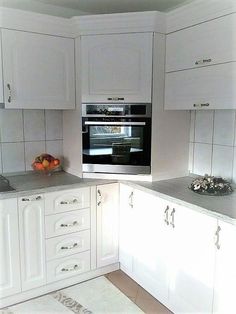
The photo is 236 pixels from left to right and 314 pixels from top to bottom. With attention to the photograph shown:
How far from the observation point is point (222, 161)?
214 cm

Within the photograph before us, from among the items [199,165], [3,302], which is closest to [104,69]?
[199,165]

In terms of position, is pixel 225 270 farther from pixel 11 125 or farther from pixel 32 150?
pixel 11 125

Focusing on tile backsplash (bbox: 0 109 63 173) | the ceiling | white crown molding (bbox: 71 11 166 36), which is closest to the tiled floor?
tile backsplash (bbox: 0 109 63 173)

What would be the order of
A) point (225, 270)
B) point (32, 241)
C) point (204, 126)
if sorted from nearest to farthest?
point (225, 270), point (32, 241), point (204, 126)

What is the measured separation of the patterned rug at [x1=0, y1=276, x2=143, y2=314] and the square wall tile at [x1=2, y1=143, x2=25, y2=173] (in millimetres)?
1003

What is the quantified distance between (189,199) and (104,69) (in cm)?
111

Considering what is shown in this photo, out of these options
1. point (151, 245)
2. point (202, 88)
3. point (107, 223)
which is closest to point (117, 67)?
point (202, 88)

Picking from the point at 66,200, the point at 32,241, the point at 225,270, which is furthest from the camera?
the point at 66,200

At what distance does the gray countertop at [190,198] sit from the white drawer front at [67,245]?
1.74 feet

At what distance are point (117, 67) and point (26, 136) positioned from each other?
3.06ft

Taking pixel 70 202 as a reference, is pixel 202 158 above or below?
above

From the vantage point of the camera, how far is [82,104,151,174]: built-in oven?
2.13m

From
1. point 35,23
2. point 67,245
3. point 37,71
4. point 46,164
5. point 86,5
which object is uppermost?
point 86,5

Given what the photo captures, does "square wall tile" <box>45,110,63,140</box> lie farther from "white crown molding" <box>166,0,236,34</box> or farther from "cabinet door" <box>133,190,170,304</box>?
"white crown molding" <box>166,0,236,34</box>
